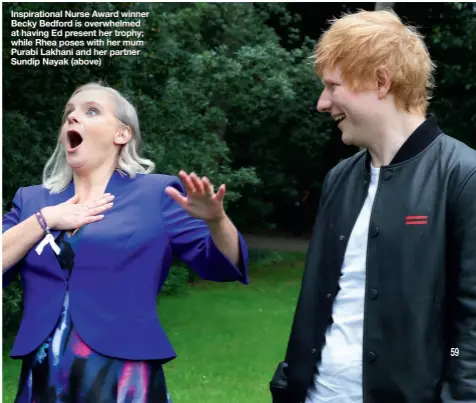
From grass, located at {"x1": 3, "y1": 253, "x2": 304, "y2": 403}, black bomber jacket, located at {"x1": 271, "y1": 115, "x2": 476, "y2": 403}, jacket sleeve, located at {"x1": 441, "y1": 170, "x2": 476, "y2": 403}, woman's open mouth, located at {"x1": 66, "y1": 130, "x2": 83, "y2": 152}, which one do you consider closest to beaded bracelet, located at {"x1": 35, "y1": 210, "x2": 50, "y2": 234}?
woman's open mouth, located at {"x1": 66, "y1": 130, "x2": 83, "y2": 152}

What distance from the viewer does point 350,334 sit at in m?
2.43

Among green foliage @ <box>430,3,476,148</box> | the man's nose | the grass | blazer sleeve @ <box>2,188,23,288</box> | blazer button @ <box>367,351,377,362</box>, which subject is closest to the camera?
blazer button @ <box>367,351,377,362</box>

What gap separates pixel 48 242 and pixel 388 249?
1131mm

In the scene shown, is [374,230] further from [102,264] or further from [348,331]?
[102,264]

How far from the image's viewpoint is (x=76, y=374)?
106 inches

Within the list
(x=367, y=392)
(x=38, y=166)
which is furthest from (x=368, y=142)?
(x=38, y=166)

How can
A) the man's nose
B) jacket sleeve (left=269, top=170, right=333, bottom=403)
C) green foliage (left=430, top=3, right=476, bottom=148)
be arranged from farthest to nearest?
green foliage (left=430, top=3, right=476, bottom=148), jacket sleeve (left=269, top=170, right=333, bottom=403), the man's nose

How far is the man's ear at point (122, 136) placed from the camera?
9.66 ft

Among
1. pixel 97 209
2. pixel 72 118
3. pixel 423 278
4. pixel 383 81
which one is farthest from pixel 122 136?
pixel 423 278

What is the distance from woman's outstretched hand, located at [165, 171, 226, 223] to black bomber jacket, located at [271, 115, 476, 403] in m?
0.44

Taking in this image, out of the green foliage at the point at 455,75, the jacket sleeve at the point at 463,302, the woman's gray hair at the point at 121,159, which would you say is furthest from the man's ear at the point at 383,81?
the green foliage at the point at 455,75

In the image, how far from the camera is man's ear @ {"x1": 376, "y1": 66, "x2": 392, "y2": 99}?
2.40m

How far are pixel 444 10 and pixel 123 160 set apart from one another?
14.6 m

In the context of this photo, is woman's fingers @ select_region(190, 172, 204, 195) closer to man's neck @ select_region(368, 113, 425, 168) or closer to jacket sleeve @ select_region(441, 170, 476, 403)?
man's neck @ select_region(368, 113, 425, 168)
